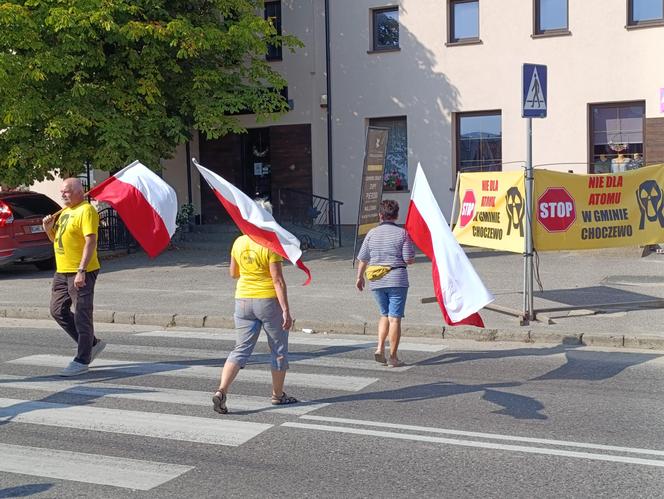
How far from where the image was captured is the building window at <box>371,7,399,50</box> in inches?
874

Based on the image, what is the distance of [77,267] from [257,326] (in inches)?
98.2

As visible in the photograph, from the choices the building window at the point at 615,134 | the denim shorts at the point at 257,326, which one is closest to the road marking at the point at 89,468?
the denim shorts at the point at 257,326

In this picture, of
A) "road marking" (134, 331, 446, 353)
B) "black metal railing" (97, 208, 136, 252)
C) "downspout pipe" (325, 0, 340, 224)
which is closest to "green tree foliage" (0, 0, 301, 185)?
"black metal railing" (97, 208, 136, 252)

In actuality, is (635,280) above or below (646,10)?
below

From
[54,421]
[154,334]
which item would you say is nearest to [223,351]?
[154,334]

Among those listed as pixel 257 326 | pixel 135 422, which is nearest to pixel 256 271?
pixel 257 326

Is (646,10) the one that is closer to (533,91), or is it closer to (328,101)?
(328,101)

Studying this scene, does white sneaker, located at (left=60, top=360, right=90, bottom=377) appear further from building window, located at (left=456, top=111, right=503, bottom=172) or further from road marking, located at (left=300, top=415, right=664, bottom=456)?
building window, located at (left=456, top=111, right=503, bottom=172)

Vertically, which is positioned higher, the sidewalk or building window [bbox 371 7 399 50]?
building window [bbox 371 7 399 50]

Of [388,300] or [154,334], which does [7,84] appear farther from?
[388,300]

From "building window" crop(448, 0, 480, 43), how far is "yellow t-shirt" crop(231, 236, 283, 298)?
51.8 ft

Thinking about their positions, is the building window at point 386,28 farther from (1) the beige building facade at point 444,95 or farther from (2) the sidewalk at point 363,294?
(2) the sidewalk at point 363,294

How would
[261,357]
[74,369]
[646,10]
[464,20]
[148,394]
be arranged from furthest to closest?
[464,20]
[646,10]
[261,357]
[74,369]
[148,394]

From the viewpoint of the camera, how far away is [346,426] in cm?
660
